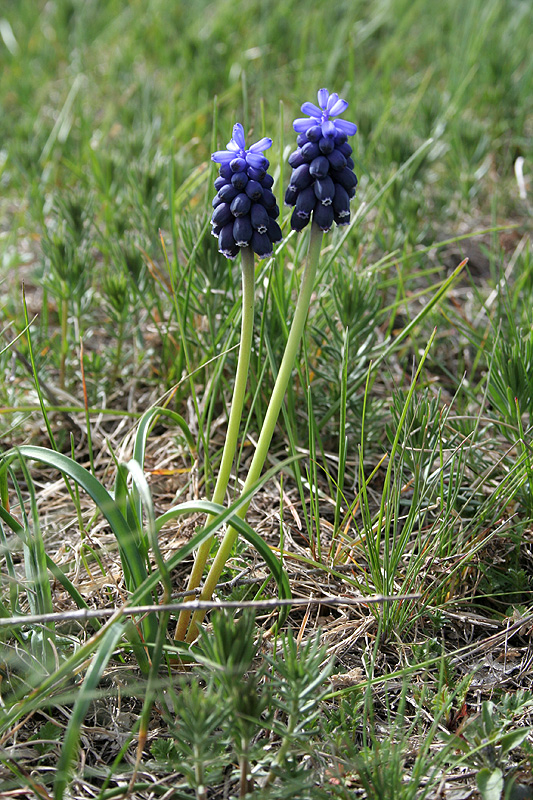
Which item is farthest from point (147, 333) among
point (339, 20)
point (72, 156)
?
point (339, 20)

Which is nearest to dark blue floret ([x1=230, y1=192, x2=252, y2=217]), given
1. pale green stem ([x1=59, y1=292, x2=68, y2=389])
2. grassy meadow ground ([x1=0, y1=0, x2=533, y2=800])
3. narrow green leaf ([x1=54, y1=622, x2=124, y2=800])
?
grassy meadow ground ([x1=0, y1=0, x2=533, y2=800])

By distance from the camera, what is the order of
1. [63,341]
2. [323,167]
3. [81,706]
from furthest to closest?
[63,341] → [323,167] → [81,706]

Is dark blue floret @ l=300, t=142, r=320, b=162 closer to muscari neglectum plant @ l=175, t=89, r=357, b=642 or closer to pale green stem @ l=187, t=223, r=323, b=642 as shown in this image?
muscari neglectum plant @ l=175, t=89, r=357, b=642

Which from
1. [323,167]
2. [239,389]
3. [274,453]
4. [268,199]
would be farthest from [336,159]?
[274,453]

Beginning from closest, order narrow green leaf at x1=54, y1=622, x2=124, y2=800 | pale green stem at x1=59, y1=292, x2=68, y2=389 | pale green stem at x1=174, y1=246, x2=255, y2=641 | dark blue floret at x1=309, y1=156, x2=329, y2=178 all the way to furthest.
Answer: narrow green leaf at x1=54, y1=622, x2=124, y2=800
dark blue floret at x1=309, y1=156, x2=329, y2=178
pale green stem at x1=174, y1=246, x2=255, y2=641
pale green stem at x1=59, y1=292, x2=68, y2=389

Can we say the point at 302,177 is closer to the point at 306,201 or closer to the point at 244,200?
the point at 306,201

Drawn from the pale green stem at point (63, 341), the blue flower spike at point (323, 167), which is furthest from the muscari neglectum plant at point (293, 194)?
the pale green stem at point (63, 341)
